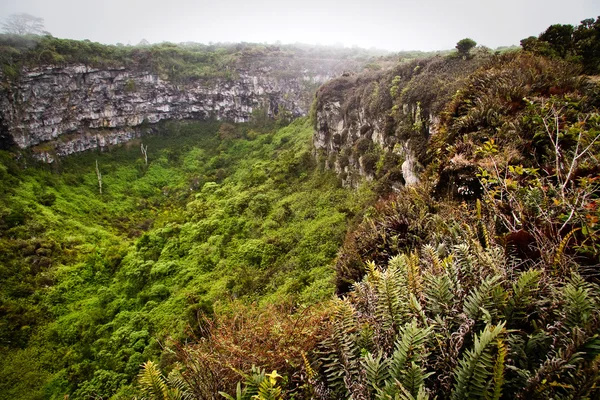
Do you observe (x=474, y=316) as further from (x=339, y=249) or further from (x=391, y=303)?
(x=339, y=249)

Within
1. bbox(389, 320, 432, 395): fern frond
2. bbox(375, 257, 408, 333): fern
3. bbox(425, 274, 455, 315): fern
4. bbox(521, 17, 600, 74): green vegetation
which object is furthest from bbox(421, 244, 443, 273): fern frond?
bbox(521, 17, 600, 74): green vegetation

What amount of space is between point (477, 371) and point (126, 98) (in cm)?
5285

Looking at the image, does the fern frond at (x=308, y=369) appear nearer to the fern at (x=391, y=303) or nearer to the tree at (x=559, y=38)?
the fern at (x=391, y=303)

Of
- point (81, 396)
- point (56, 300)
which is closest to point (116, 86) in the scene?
point (56, 300)

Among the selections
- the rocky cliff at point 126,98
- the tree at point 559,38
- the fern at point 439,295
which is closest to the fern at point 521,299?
the fern at point 439,295

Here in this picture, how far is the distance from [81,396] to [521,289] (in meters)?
17.7

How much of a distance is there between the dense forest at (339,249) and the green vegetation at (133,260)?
135 mm

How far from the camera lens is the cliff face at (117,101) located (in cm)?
3550

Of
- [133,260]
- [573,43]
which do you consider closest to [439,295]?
[573,43]

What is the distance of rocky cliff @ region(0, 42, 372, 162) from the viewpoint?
35469 millimetres

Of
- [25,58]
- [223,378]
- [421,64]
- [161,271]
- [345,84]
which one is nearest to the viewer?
[223,378]

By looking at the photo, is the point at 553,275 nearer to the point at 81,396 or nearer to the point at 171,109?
the point at 81,396

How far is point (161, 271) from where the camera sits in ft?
64.4

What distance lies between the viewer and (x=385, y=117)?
53.5 ft
